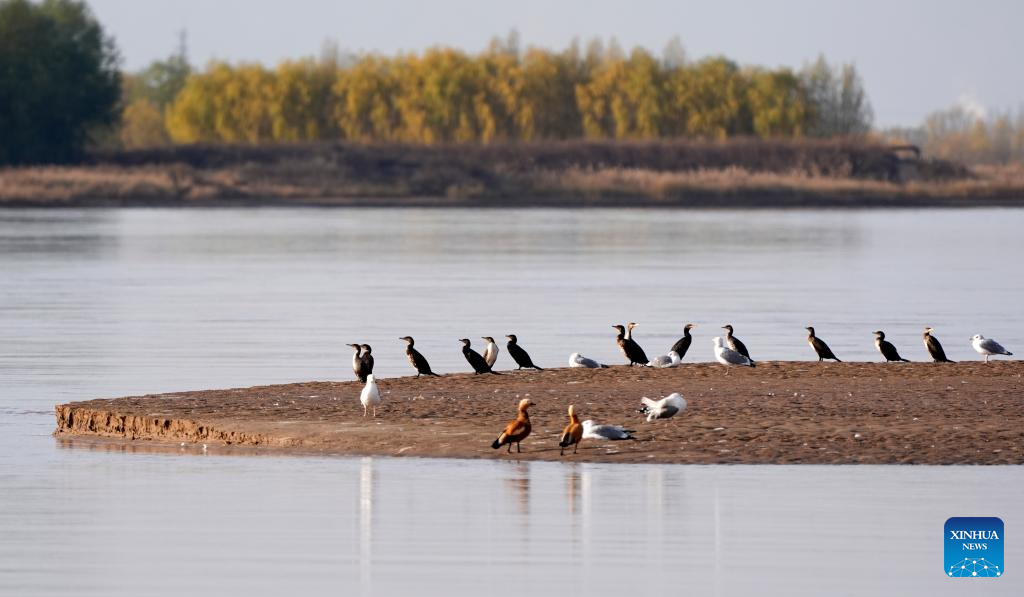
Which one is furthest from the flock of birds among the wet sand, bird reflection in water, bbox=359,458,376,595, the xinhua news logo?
the xinhua news logo

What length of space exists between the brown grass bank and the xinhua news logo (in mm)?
79813

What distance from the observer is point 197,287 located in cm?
3697

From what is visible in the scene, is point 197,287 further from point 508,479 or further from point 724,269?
point 508,479

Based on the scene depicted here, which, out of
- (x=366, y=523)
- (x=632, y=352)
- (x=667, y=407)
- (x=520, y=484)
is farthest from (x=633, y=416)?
(x=366, y=523)

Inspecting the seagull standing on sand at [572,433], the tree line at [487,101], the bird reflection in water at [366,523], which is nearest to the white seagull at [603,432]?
the seagull standing on sand at [572,433]

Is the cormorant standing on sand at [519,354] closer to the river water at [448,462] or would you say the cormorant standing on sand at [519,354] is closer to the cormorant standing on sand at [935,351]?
the river water at [448,462]

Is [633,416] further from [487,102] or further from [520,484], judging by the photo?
[487,102]

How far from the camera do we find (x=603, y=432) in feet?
52.6

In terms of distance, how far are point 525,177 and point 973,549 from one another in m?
87.5

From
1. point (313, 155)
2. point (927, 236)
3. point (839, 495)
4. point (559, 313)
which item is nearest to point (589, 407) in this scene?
point (839, 495)

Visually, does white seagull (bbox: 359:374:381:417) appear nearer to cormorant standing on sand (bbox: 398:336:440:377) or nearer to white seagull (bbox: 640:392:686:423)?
white seagull (bbox: 640:392:686:423)

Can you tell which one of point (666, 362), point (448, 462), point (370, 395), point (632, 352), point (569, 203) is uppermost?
point (370, 395)

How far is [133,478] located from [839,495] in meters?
5.27

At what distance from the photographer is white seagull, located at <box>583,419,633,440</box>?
16.0 metres
